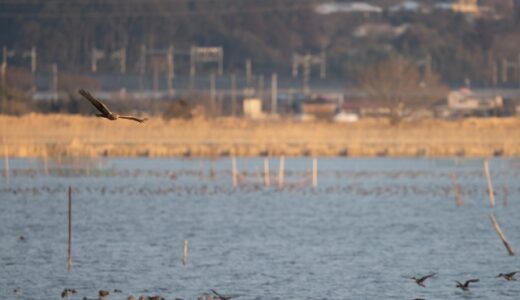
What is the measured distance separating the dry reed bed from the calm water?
2.41 ft

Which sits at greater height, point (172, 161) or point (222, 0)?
point (222, 0)

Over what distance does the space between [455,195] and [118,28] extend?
380 feet

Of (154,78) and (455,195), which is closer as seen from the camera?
(455,195)

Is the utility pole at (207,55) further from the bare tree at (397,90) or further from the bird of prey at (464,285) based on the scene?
the bird of prey at (464,285)

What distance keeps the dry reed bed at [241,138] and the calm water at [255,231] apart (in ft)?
2.41

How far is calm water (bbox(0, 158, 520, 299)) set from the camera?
886 inches

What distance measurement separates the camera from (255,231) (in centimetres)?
3078

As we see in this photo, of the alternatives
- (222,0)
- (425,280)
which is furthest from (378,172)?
(222,0)

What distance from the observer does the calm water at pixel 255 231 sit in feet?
73.9

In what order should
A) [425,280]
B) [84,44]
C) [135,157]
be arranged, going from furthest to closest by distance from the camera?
[84,44], [135,157], [425,280]

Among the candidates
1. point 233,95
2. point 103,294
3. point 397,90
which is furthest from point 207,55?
point 103,294

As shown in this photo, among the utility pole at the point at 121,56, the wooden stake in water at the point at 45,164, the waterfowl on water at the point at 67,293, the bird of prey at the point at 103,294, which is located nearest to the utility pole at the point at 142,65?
the utility pole at the point at 121,56

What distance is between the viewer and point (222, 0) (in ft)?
562

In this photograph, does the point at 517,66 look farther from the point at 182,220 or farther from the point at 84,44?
the point at 182,220
